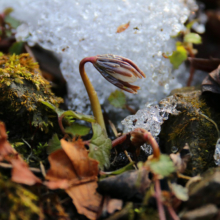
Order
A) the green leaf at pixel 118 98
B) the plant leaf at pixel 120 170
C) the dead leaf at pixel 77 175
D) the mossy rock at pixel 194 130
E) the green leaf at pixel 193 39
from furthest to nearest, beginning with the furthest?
the green leaf at pixel 193 39
the green leaf at pixel 118 98
the mossy rock at pixel 194 130
the plant leaf at pixel 120 170
the dead leaf at pixel 77 175

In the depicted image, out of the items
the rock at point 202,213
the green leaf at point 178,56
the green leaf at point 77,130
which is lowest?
the rock at point 202,213

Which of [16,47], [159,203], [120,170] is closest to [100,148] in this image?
[120,170]

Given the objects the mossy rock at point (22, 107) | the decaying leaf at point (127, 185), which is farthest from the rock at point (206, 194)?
the mossy rock at point (22, 107)

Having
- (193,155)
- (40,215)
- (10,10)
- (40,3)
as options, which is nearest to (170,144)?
(193,155)

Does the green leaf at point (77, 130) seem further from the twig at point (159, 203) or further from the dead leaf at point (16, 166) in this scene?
the twig at point (159, 203)

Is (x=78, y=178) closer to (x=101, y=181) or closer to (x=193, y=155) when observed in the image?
(x=101, y=181)

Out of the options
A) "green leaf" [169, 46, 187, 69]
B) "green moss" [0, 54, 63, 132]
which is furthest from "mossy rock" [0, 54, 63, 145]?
"green leaf" [169, 46, 187, 69]
